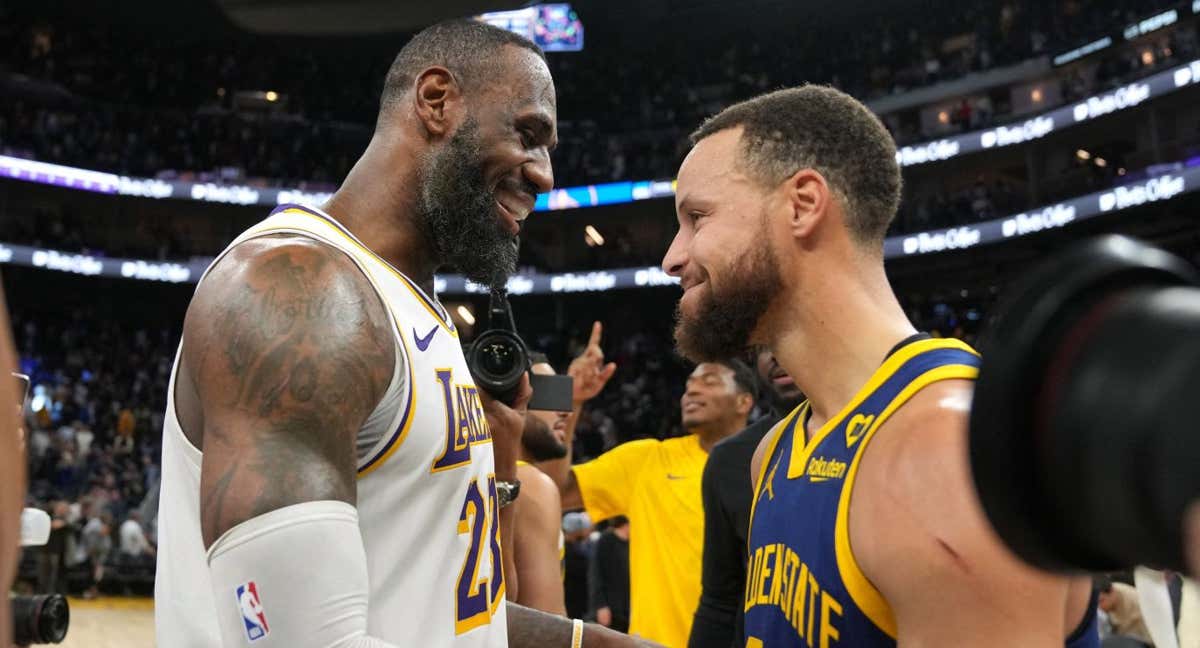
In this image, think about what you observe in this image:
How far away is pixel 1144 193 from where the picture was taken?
18609 millimetres

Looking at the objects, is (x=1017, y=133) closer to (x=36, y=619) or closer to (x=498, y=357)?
(x=498, y=357)

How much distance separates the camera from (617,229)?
28516 millimetres

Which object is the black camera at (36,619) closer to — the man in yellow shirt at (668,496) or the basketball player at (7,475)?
the basketball player at (7,475)

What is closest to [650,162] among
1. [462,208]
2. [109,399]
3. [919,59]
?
[919,59]

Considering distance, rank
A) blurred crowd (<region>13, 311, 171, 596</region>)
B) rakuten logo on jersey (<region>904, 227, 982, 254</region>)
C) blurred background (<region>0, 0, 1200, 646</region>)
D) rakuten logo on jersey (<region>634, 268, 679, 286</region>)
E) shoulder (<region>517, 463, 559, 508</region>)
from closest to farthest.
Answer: shoulder (<region>517, 463, 559, 508</region>) < blurred crowd (<region>13, 311, 171, 596</region>) < blurred background (<region>0, 0, 1200, 646</region>) < rakuten logo on jersey (<region>904, 227, 982, 254</region>) < rakuten logo on jersey (<region>634, 268, 679, 286</region>)

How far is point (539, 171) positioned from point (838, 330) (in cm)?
76

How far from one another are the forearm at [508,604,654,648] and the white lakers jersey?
0.38 metres

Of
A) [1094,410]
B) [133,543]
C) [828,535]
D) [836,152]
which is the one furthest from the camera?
[133,543]

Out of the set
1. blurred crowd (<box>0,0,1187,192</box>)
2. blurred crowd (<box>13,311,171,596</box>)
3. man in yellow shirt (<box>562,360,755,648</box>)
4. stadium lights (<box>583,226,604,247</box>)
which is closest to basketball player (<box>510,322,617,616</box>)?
man in yellow shirt (<box>562,360,755,648</box>)

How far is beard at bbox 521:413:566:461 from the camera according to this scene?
4.38 metres

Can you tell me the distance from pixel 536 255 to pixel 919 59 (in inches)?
437

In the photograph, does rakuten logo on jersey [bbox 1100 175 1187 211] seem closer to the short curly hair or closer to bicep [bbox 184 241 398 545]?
the short curly hair

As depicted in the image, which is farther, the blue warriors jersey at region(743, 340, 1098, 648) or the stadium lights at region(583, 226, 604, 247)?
the stadium lights at region(583, 226, 604, 247)

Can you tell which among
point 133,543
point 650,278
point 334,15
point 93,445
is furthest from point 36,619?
point 334,15
